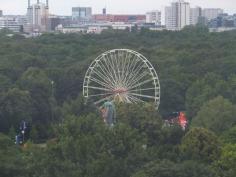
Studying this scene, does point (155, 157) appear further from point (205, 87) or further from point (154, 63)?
point (154, 63)

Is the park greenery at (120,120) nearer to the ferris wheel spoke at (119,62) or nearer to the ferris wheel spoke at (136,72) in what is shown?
the ferris wheel spoke at (136,72)

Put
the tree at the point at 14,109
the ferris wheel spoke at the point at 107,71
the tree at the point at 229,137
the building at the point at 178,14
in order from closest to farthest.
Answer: the tree at the point at 229,137 → the tree at the point at 14,109 → the ferris wheel spoke at the point at 107,71 → the building at the point at 178,14

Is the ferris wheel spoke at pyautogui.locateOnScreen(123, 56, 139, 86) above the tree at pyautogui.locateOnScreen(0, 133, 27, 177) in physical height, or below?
above

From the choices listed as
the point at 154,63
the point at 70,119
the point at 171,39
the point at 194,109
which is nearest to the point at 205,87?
the point at 194,109

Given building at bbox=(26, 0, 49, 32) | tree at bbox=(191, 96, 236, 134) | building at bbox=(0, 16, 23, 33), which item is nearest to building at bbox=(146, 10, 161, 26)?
building at bbox=(26, 0, 49, 32)

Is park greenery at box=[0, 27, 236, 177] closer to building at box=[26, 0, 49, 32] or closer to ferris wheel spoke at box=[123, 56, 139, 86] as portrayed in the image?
ferris wheel spoke at box=[123, 56, 139, 86]

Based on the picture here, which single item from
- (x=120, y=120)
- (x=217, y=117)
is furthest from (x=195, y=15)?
(x=120, y=120)

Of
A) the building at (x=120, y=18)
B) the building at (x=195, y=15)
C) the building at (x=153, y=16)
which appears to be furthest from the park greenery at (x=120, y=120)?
the building at (x=153, y=16)
